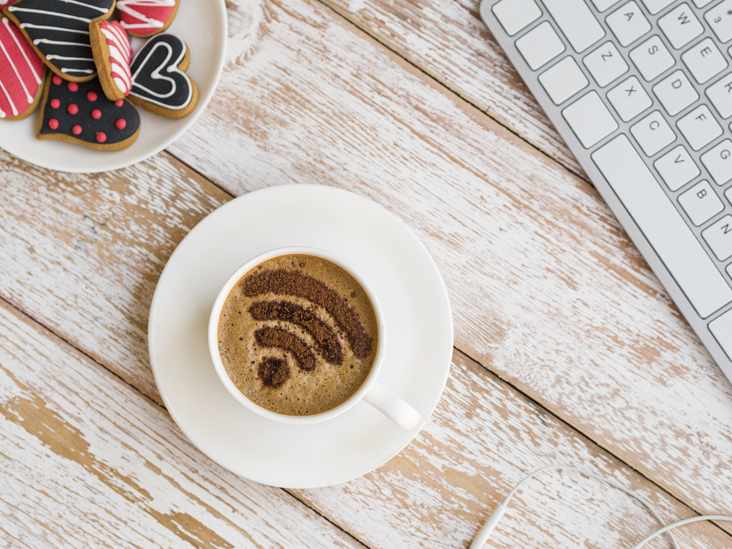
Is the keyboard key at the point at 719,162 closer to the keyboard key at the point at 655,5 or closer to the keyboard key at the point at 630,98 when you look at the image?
the keyboard key at the point at 630,98

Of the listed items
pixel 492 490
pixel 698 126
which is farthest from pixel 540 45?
pixel 492 490

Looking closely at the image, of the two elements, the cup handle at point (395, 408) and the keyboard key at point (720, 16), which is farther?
the keyboard key at point (720, 16)

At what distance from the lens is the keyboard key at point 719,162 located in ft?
2.53

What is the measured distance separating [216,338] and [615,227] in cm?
66

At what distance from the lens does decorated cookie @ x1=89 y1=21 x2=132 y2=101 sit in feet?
2.25

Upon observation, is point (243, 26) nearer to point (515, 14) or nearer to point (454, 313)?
point (515, 14)

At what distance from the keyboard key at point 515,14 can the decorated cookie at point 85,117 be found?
0.58 meters

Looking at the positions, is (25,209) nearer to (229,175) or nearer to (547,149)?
(229,175)

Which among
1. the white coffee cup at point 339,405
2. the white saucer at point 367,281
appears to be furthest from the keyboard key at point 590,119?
the white coffee cup at point 339,405

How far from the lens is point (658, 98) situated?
772 millimetres

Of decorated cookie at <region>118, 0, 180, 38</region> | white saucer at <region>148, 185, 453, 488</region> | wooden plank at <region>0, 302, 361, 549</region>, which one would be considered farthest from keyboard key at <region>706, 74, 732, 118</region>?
wooden plank at <region>0, 302, 361, 549</region>

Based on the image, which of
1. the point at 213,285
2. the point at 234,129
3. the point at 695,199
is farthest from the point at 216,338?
the point at 695,199

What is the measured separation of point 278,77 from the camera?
82 cm

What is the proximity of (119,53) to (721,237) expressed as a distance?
3.07 ft
